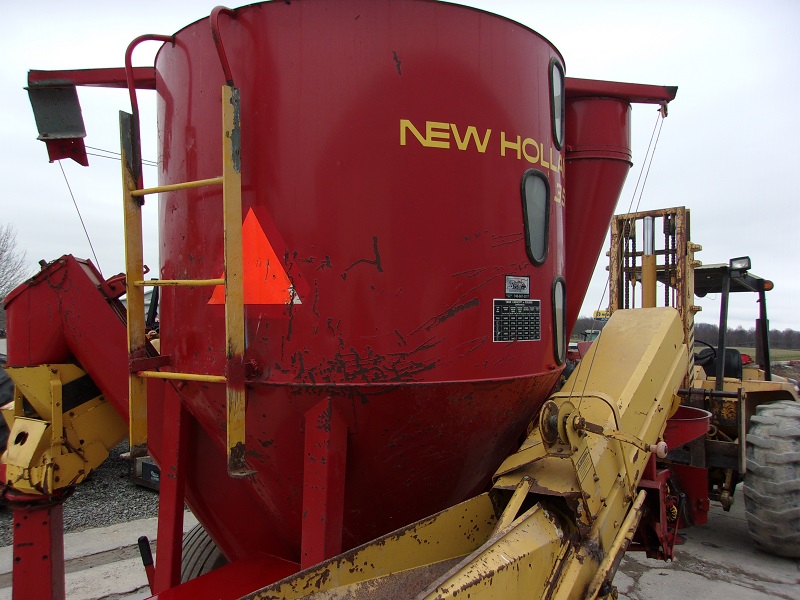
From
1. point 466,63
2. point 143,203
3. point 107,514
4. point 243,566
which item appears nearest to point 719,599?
point 243,566

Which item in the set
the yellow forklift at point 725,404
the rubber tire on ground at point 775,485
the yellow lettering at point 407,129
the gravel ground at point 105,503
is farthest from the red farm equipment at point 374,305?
the gravel ground at point 105,503

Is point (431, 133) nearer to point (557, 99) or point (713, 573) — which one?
point (557, 99)

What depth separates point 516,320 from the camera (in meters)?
Answer: 2.66

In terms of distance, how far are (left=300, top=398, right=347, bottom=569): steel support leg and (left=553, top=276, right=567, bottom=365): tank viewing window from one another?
3.52ft

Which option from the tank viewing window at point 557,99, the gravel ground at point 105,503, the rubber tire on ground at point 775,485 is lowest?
the gravel ground at point 105,503

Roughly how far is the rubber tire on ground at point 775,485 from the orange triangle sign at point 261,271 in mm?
4798

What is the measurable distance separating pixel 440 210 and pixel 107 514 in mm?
5853

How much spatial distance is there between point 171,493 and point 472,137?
1977mm

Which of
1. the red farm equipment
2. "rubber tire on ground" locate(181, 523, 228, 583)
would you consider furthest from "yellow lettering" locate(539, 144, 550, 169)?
"rubber tire on ground" locate(181, 523, 228, 583)

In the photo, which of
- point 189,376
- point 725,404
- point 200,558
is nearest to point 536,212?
point 189,376

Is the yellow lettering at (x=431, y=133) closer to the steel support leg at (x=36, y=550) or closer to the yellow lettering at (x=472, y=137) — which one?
the yellow lettering at (x=472, y=137)

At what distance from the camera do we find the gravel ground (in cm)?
642

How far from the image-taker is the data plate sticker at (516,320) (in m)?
2.59

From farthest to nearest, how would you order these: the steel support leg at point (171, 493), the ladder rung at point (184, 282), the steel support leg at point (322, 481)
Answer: the steel support leg at point (171, 493), the steel support leg at point (322, 481), the ladder rung at point (184, 282)
